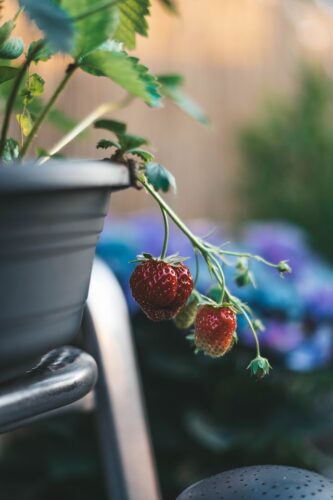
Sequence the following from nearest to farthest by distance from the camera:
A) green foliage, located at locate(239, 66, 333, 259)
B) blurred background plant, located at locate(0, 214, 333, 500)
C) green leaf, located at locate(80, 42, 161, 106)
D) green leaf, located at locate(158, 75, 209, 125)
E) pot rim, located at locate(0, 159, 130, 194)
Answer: pot rim, located at locate(0, 159, 130, 194), green leaf, located at locate(80, 42, 161, 106), green leaf, located at locate(158, 75, 209, 125), blurred background plant, located at locate(0, 214, 333, 500), green foliage, located at locate(239, 66, 333, 259)

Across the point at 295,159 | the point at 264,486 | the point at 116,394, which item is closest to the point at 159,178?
the point at 264,486

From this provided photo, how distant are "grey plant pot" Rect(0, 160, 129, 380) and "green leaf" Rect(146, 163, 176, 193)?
25 mm

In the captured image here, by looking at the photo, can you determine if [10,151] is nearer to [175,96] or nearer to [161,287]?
[161,287]

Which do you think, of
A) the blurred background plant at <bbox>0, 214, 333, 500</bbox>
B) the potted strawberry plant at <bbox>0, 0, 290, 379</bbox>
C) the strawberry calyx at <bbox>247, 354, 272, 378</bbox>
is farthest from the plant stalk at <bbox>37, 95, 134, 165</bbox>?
the blurred background plant at <bbox>0, 214, 333, 500</bbox>

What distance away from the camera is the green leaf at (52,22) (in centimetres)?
44

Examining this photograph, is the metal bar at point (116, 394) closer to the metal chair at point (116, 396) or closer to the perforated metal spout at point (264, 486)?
the metal chair at point (116, 396)

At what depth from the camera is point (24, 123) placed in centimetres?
60

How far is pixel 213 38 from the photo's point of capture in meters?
4.29

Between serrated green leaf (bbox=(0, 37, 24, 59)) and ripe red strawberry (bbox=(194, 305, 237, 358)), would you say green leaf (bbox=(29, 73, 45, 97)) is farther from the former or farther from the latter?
ripe red strawberry (bbox=(194, 305, 237, 358))

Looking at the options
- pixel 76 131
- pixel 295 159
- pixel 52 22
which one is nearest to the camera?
pixel 52 22

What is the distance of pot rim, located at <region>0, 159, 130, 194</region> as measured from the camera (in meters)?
0.43

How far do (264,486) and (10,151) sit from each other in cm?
31

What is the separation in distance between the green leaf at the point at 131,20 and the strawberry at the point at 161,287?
179 mm

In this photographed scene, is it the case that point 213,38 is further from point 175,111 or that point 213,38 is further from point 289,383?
point 289,383
